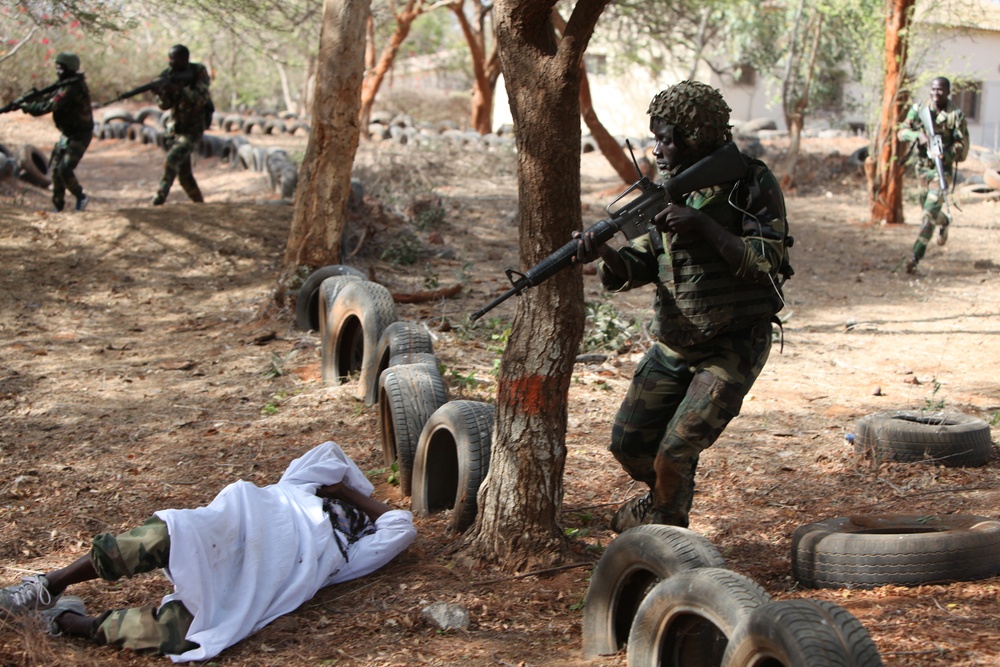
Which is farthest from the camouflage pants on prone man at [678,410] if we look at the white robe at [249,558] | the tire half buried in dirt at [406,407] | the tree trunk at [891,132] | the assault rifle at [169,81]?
the tree trunk at [891,132]

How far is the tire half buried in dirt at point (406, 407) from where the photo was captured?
4.86 metres

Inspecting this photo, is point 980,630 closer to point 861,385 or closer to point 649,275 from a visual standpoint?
point 649,275

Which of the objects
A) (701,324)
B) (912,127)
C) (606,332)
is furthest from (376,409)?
(912,127)

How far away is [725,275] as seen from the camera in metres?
3.47

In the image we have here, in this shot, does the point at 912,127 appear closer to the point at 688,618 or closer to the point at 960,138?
the point at 960,138

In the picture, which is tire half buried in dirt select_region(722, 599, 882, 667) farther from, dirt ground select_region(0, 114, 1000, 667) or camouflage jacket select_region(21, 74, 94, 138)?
camouflage jacket select_region(21, 74, 94, 138)

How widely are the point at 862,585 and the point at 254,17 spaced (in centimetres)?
1062

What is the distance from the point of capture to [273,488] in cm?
370

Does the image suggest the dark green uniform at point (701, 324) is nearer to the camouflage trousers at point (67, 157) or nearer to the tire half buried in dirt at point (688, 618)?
the tire half buried in dirt at point (688, 618)

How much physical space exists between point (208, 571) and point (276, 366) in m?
4.04

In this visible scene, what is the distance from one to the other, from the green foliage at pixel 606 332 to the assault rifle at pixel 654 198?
157 inches

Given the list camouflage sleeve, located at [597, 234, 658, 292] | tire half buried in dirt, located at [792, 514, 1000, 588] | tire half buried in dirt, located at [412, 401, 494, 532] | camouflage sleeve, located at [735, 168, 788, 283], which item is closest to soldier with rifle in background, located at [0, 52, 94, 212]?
tire half buried in dirt, located at [412, 401, 494, 532]

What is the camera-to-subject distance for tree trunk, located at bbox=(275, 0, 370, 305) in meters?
8.25

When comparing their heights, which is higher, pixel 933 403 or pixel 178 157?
pixel 178 157
